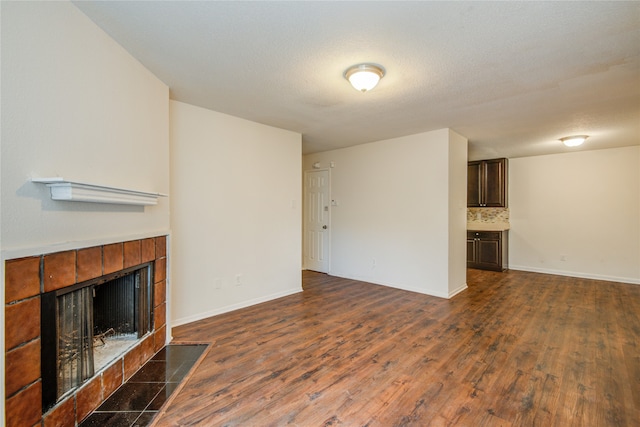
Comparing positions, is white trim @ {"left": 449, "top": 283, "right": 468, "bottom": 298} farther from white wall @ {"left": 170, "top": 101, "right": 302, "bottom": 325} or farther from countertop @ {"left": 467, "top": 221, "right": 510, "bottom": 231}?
white wall @ {"left": 170, "top": 101, "right": 302, "bottom": 325}

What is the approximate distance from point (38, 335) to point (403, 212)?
4242 millimetres

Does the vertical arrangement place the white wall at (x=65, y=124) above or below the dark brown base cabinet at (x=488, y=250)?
above

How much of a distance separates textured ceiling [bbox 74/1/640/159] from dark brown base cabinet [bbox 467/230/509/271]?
284 centimetres

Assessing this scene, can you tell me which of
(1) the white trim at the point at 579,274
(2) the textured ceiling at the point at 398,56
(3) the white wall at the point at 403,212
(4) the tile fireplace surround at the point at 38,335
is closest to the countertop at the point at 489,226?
(1) the white trim at the point at 579,274

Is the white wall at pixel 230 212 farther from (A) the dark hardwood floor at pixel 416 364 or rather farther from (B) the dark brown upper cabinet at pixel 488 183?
(B) the dark brown upper cabinet at pixel 488 183

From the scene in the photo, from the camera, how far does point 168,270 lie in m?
2.77

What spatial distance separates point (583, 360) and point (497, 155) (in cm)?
443

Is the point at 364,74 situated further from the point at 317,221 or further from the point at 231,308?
the point at 317,221

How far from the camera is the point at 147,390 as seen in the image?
2.02 meters

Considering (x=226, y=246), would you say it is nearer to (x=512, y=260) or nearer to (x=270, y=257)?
(x=270, y=257)

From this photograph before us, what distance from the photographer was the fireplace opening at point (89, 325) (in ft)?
4.96

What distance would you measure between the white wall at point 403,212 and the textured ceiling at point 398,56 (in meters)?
0.81

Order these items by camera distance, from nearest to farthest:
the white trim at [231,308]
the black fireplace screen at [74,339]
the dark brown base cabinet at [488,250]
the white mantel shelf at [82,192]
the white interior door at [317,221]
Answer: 1. the white mantel shelf at [82,192]
2. the black fireplace screen at [74,339]
3. the white trim at [231,308]
4. the white interior door at [317,221]
5. the dark brown base cabinet at [488,250]

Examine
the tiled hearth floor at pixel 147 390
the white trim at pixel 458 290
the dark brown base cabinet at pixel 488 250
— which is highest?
the dark brown base cabinet at pixel 488 250
